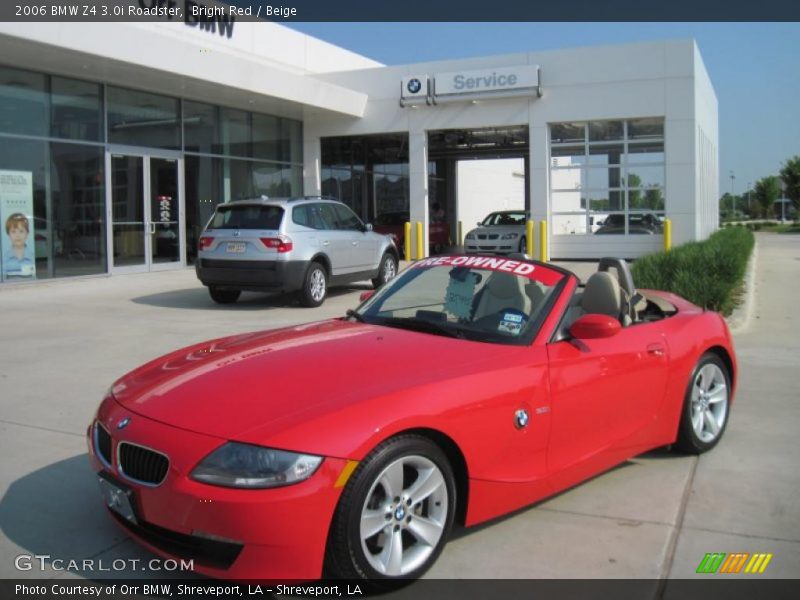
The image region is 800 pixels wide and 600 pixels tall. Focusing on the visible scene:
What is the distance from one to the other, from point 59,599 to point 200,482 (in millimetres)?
853

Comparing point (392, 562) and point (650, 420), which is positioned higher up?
point (650, 420)

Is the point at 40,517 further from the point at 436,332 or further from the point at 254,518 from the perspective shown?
the point at 436,332

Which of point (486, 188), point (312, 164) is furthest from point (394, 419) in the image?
point (486, 188)

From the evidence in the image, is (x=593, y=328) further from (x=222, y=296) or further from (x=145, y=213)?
(x=145, y=213)

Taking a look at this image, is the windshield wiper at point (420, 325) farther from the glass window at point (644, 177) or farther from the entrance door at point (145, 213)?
the glass window at point (644, 177)

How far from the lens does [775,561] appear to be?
361 cm

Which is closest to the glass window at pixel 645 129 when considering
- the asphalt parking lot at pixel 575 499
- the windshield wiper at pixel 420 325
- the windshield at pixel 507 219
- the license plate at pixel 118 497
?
the windshield at pixel 507 219

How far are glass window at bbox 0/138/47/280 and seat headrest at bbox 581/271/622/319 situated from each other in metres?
13.1

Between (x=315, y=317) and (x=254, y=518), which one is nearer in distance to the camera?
(x=254, y=518)

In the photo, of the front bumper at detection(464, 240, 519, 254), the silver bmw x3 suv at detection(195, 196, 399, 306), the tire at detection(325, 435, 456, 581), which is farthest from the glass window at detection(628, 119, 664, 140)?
the tire at detection(325, 435, 456, 581)

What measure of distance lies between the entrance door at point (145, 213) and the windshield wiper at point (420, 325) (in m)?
13.9

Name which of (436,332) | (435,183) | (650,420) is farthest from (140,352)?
(435,183)

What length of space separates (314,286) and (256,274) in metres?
1.00

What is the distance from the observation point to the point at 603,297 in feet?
14.8
